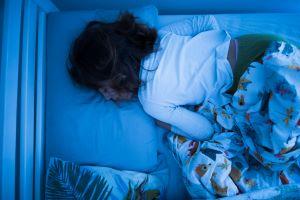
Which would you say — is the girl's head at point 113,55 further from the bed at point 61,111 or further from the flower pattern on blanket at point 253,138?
the flower pattern on blanket at point 253,138

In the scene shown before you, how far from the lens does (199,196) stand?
0.91 meters

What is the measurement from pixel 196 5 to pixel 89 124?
2.24ft

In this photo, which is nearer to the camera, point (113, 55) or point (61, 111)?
point (113, 55)

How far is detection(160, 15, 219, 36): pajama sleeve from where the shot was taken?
1.07 m

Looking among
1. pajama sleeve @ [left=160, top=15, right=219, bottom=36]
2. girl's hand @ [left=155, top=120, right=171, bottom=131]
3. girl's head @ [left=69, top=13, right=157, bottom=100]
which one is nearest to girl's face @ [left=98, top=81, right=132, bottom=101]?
girl's head @ [left=69, top=13, right=157, bottom=100]

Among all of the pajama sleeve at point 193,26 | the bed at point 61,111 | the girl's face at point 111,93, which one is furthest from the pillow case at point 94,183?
the pajama sleeve at point 193,26

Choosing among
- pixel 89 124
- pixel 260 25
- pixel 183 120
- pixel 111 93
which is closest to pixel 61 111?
pixel 89 124

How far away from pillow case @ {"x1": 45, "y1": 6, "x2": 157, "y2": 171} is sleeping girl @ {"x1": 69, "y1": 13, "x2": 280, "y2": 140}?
7 cm

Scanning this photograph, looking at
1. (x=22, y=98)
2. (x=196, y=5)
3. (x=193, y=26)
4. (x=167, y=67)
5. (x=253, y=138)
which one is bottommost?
(x=253, y=138)

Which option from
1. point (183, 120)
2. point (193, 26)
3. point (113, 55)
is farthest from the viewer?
point (193, 26)

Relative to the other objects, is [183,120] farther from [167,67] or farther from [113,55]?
[113,55]

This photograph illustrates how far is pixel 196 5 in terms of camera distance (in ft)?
3.79

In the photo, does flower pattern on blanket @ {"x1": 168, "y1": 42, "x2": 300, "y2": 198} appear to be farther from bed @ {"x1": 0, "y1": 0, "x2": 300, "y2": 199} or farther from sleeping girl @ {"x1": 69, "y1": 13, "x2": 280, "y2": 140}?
bed @ {"x1": 0, "y1": 0, "x2": 300, "y2": 199}

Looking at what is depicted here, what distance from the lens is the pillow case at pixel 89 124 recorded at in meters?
1.00
